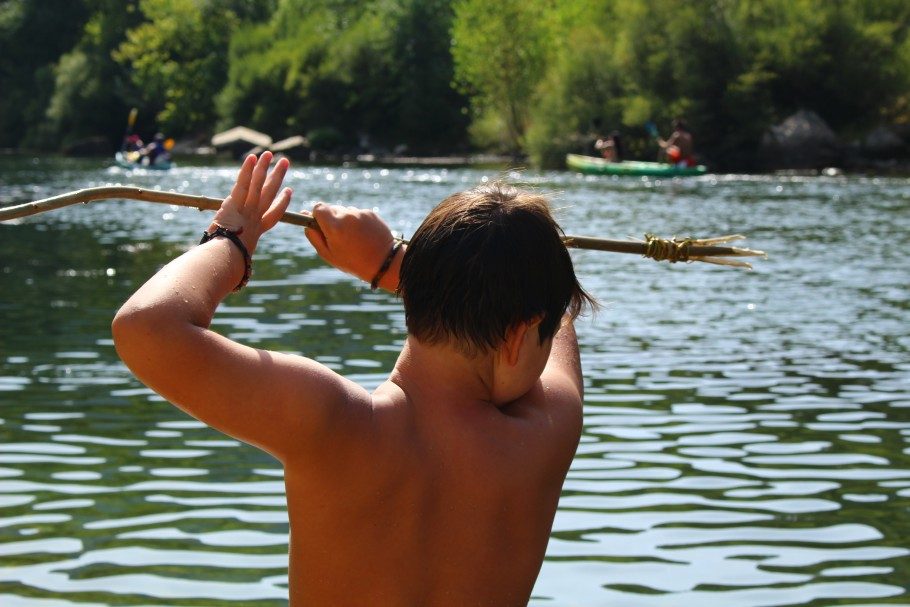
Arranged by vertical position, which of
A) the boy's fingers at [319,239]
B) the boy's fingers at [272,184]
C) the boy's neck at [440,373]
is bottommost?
the boy's neck at [440,373]

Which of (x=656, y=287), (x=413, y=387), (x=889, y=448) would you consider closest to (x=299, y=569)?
(x=413, y=387)

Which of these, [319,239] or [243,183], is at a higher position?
[243,183]

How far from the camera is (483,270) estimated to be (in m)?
2.12

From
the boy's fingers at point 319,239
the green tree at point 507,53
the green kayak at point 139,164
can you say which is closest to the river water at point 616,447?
the boy's fingers at point 319,239

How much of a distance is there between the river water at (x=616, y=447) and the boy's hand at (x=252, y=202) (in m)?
0.47

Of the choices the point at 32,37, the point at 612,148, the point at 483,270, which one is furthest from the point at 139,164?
the point at 32,37

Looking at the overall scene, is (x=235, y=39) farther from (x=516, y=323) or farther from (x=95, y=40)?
(x=516, y=323)

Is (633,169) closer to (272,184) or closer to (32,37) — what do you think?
(272,184)

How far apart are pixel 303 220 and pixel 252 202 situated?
28 centimetres

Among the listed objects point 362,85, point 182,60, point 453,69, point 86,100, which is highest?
point 182,60

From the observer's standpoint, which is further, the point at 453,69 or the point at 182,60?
the point at 182,60

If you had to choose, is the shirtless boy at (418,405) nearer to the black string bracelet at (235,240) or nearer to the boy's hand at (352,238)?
the black string bracelet at (235,240)

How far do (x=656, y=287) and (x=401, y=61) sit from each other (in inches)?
2070

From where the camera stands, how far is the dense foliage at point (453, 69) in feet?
159
